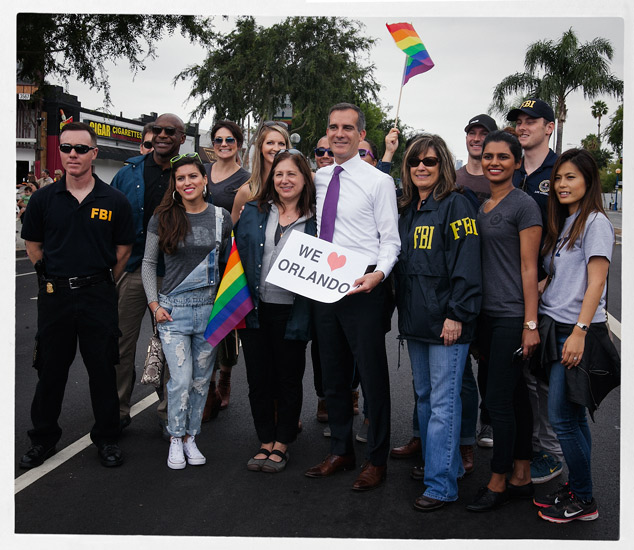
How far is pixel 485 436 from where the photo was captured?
193 inches

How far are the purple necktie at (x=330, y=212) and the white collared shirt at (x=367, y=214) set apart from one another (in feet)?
0.09

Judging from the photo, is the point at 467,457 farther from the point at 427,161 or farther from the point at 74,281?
the point at 74,281

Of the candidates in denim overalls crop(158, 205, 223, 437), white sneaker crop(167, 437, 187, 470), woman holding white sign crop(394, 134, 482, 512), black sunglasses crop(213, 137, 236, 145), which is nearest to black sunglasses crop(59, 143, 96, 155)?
denim overalls crop(158, 205, 223, 437)

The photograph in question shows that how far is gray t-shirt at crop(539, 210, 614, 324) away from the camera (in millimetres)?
3445

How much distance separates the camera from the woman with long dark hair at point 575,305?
3.44m

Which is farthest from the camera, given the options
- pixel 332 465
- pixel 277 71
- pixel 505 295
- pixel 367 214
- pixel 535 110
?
pixel 277 71

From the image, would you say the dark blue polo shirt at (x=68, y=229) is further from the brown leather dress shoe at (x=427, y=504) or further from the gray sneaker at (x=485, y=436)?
the gray sneaker at (x=485, y=436)

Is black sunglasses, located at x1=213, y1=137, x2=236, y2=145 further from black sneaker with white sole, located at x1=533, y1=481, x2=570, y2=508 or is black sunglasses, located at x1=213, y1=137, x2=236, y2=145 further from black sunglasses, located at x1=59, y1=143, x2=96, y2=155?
black sneaker with white sole, located at x1=533, y1=481, x2=570, y2=508

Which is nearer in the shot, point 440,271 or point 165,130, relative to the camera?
point 440,271

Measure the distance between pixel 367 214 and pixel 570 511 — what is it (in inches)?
81.2

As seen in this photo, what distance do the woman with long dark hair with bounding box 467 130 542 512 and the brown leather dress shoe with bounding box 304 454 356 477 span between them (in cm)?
87

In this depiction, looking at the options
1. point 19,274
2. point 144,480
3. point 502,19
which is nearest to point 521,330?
point 502,19

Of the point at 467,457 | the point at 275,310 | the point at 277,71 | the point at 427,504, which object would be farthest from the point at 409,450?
the point at 277,71

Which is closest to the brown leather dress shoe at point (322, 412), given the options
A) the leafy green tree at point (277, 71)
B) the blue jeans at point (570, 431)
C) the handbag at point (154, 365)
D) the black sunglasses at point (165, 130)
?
the handbag at point (154, 365)
